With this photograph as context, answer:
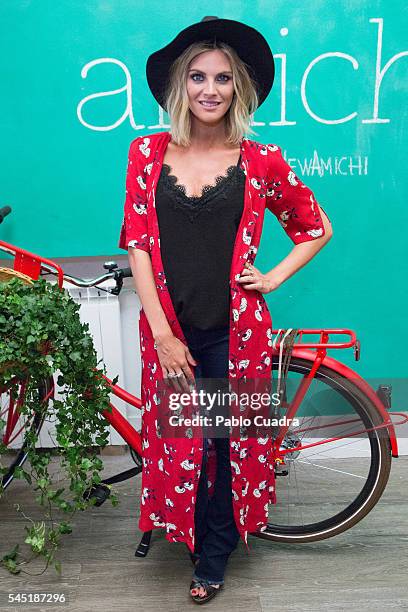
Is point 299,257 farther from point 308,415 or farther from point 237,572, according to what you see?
point 237,572

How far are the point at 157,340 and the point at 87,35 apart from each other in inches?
48.1

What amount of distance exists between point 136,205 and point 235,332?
1.40 feet

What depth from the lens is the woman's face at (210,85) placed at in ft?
5.37

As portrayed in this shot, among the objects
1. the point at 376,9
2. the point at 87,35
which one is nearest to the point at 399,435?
the point at 376,9

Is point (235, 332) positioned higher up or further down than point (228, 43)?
further down

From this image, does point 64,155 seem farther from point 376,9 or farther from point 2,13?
point 376,9

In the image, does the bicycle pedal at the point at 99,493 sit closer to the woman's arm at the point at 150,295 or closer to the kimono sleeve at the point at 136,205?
the woman's arm at the point at 150,295

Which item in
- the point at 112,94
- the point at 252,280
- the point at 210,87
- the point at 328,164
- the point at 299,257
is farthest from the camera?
the point at 328,164

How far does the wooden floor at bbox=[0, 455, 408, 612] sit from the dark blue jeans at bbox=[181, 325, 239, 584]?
0.34 ft

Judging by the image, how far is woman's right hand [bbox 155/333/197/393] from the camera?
1.74 m

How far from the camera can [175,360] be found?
1.75m

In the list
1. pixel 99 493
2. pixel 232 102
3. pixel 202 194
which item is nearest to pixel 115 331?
pixel 99 493

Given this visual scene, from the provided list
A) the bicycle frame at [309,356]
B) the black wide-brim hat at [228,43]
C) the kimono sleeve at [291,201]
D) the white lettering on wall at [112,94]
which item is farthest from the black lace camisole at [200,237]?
the white lettering on wall at [112,94]

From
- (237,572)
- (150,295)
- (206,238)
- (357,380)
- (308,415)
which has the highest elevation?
(206,238)
